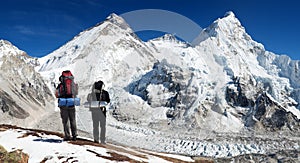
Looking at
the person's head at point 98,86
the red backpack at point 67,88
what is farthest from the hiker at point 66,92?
the person's head at point 98,86

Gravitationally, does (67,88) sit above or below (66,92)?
above

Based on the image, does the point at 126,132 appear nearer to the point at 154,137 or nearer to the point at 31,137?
the point at 154,137

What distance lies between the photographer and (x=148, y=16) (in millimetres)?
19625

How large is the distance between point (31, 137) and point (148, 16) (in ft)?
35.7

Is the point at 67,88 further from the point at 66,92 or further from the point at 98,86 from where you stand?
the point at 98,86

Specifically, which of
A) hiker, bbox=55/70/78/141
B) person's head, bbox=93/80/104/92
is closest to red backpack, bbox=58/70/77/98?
hiker, bbox=55/70/78/141

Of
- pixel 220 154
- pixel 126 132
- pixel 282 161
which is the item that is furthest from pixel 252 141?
pixel 126 132

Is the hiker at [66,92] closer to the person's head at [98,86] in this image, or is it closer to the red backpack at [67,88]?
the red backpack at [67,88]

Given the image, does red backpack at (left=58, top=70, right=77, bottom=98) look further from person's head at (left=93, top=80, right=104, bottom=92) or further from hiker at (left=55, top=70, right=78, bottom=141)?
person's head at (left=93, top=80, right=104, bottom=92)

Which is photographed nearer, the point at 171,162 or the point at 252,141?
the point at 171,162

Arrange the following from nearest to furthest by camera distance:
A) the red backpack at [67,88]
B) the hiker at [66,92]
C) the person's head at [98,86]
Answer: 1. the hiker at [66,92]
2. the red backpack at [67,88]
3. the person's head at [98,86]

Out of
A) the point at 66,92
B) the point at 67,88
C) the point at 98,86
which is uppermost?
the point at 98,86

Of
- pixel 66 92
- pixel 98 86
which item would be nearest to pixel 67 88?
pixel 66 92

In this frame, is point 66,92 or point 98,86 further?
point 98,86
